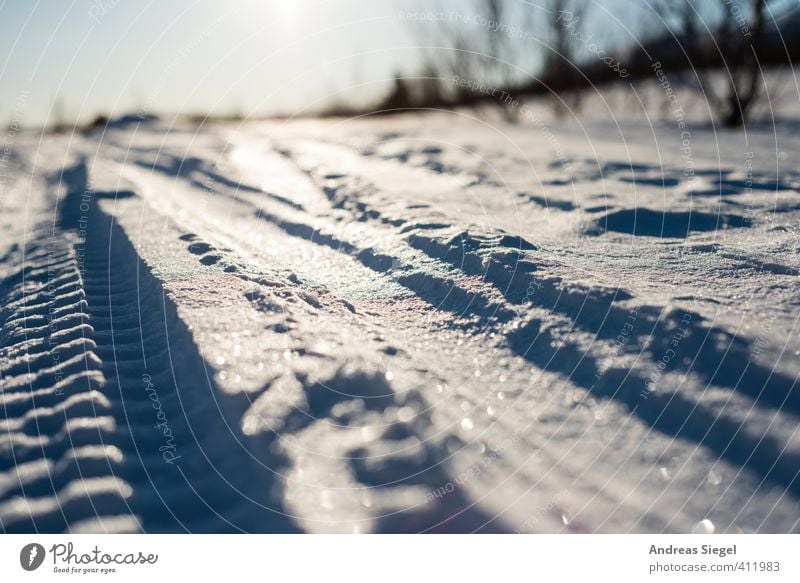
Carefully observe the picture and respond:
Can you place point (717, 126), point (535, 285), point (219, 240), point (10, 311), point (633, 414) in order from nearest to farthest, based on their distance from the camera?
1. point (633, 414)
2. point (535, 285)
3. point (10, 311)
4. point (219, 240)
5. point (717, 126)

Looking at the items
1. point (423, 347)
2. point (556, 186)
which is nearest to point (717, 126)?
point (556, 186)

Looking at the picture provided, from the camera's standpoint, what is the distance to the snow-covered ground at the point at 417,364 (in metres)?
1.51

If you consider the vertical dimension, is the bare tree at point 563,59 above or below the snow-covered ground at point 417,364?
above

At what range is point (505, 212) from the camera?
10.9 feet

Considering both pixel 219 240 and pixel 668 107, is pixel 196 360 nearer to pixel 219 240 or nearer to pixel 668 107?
pixel 219 240

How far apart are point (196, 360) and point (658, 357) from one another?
51.6 inches
